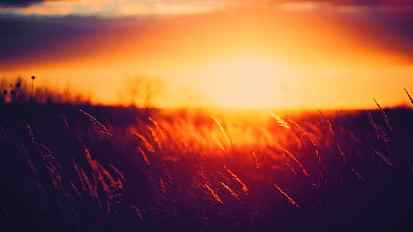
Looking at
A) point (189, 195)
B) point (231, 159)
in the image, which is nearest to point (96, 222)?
point (189, 195)

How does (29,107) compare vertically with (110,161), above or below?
above

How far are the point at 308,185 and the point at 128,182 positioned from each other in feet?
5.10

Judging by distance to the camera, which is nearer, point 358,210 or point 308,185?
point 358,210

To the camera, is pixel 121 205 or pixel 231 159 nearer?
pixel 121 205

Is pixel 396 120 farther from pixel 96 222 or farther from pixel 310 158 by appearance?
pixel 96 222

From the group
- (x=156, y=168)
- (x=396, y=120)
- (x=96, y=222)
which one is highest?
(x=396, y=120)

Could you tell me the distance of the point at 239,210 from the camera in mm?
4781

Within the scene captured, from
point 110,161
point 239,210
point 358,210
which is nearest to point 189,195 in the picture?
point 239,210

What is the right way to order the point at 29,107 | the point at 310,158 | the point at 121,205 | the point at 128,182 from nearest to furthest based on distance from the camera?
the point at 121,205 < the point at 128,182 < the point at 310,158 < the point at 29,107

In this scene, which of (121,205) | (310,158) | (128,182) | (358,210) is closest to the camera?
(358,210)

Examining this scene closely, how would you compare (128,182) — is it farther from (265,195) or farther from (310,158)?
(310,158)

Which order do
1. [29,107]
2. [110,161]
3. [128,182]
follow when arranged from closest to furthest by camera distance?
[128,182]
[110,161]
[29,107]

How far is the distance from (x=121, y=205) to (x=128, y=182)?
0.65 metres

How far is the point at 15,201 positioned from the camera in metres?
5.14
